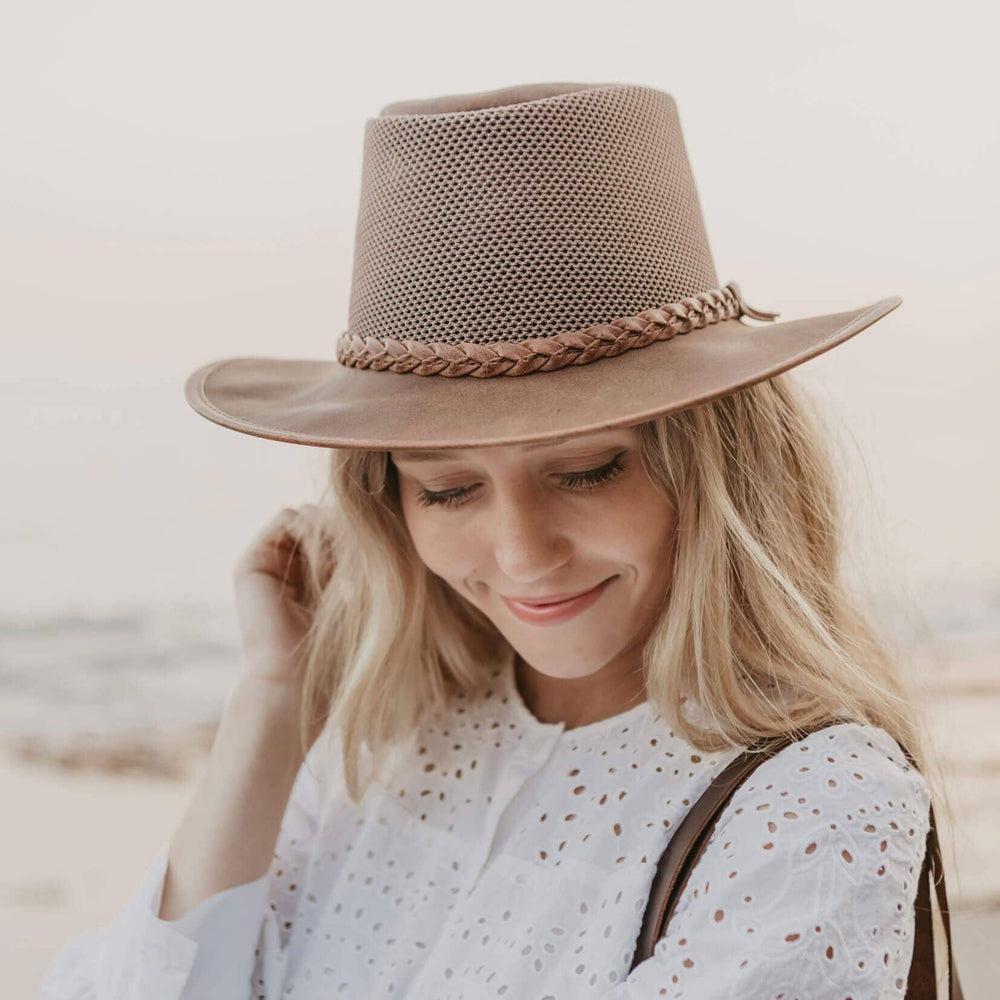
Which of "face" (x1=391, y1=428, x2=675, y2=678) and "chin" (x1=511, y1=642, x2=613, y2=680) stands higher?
"face" (x1=391, y1=428, x2=675, y2=678)

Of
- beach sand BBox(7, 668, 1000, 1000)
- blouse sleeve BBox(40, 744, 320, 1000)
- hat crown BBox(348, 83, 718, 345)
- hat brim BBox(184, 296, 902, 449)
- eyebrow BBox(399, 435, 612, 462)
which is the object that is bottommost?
beach sand BBox(7, 668, 1000, 1000)

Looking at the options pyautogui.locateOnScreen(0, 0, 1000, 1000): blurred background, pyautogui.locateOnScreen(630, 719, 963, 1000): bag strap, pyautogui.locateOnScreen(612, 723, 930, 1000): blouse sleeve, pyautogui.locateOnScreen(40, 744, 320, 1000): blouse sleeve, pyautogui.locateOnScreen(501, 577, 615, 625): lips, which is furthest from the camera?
pyautogui.locateOnScreen(0, 0, 1000, 1000): blurred background

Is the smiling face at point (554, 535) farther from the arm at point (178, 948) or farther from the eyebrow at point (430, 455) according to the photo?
the arm at point (178, 948)

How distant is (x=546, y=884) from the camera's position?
1.27m

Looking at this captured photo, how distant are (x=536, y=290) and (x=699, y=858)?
0.57 meters

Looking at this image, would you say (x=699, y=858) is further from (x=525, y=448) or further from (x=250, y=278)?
(x=250, y=278)

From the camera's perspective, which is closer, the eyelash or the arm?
the eyelash

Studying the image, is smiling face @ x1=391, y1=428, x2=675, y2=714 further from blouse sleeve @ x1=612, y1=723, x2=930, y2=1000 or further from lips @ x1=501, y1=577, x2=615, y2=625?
blouse sleeve @ x1=612, y1=723, x2=930, y2=1000

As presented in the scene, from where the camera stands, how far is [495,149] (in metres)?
1.07

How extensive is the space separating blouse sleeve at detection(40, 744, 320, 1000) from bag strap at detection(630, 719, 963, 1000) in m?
0.55

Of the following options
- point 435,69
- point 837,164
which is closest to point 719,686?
point 837,164

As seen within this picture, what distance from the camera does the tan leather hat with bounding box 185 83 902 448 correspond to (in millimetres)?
1030

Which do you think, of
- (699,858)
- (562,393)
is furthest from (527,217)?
(699,858)

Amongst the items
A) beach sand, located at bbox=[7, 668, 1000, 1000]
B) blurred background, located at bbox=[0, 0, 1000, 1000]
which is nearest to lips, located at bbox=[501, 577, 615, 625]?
blurred background, located at bbox=[0, 0, 1000, 1000]
